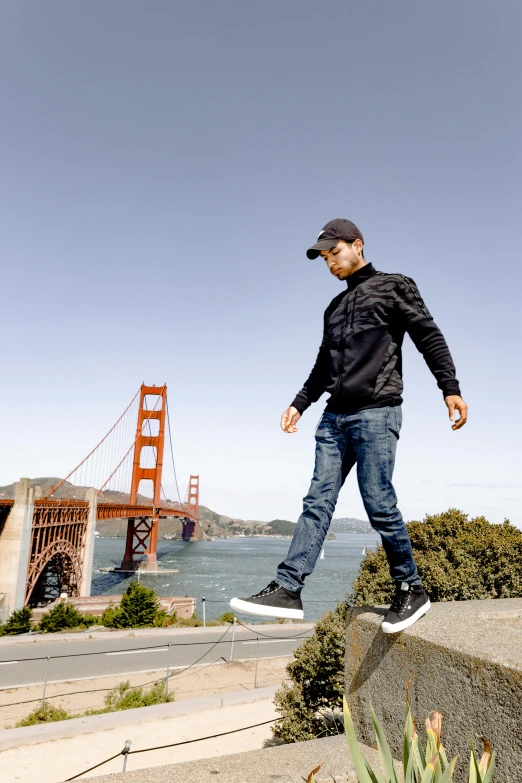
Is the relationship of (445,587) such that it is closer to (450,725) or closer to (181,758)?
(181,758)

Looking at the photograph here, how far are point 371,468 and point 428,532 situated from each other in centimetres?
1595

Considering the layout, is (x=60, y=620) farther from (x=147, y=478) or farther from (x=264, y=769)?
(x=147, y=478)

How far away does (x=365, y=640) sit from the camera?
2801 millimetres

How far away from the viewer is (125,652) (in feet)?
66.9

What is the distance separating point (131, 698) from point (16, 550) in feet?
66.9

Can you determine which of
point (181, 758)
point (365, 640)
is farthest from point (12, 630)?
point (365, 640)

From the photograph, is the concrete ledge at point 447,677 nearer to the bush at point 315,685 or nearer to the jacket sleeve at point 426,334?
the jacket sleeve at point 426,334

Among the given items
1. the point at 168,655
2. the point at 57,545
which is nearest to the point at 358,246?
the point at 168,655

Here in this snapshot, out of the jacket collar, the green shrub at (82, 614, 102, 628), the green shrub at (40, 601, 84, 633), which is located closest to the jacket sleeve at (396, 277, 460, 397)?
the jacket collar

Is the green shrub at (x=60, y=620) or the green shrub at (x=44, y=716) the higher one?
the green shrub at (x=44, y=716)

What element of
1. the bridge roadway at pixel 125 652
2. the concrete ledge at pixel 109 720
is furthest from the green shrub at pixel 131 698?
the bridge roadway at pixel 125 652

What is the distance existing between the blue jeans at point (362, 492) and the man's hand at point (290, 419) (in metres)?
0.38

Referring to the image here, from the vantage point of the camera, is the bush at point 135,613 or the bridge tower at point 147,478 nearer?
the bush at point 135,613

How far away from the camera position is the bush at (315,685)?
938 centimetres
